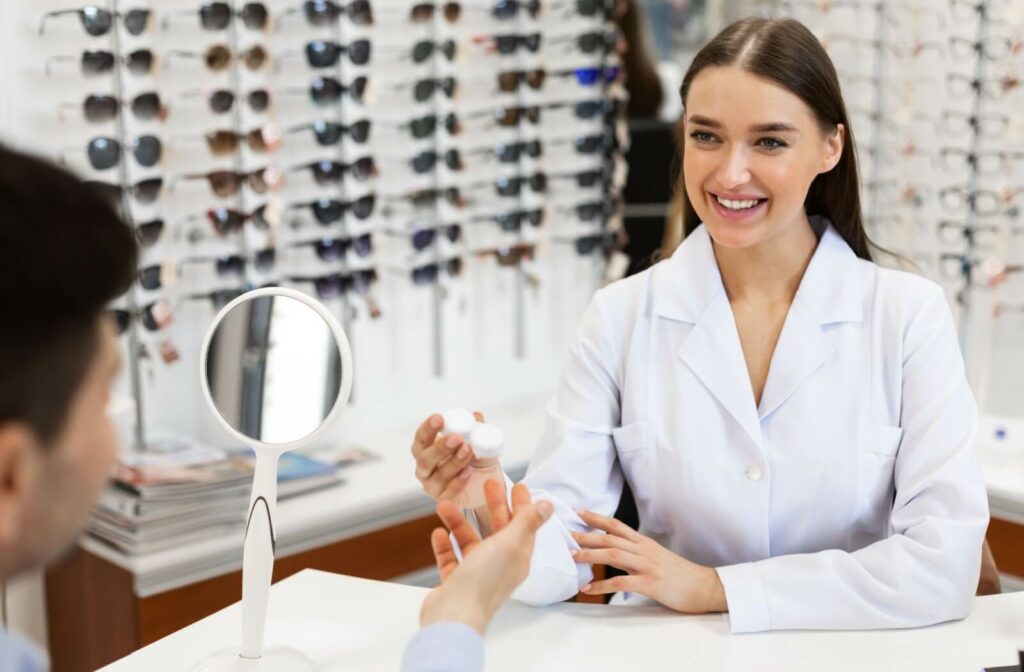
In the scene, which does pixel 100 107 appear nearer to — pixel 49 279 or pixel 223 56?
pixel 223 56

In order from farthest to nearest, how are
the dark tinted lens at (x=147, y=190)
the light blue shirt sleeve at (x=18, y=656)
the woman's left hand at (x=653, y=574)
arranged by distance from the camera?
the dark tinted lens at (x=147, y=190)
the woman's left hand at (x=653, y=574)
the light blue shirt sleeve at (x=18, y=656)

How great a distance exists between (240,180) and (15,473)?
224cm

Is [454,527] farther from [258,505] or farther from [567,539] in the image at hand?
[567,539]

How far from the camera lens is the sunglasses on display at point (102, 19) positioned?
2686mm

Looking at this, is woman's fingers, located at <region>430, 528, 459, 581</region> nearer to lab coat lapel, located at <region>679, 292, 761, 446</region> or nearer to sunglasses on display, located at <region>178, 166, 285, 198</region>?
lab coat lapel, located at <region>679, 292, 761, 446</region>

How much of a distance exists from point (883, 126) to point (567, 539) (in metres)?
2.42

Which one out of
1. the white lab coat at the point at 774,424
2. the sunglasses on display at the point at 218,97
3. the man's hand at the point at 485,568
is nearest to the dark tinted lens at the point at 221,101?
the sunglasses on display at the point at 218,97

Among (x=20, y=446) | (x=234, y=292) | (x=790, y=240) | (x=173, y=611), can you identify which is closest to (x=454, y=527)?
(x=20, y=446)

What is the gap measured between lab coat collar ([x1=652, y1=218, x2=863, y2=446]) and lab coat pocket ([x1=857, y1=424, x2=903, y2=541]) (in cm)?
14

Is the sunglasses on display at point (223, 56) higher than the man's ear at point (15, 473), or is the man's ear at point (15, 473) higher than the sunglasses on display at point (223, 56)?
the sunglasses on display at point (223, 56)

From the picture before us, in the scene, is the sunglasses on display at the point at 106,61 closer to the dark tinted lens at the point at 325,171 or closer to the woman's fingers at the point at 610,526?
the dark tinted lens at the point at 325,171

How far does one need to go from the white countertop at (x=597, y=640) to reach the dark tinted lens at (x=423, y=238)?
1.76 meters

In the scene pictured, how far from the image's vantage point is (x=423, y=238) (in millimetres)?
3406

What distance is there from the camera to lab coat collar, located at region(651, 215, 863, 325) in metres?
1.97
